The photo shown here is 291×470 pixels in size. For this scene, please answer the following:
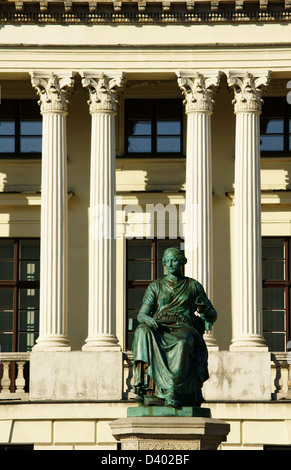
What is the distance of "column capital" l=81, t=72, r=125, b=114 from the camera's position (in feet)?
134

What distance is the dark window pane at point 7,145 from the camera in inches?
1713

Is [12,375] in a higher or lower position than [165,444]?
higher

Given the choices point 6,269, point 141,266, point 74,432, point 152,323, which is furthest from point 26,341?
point 152,323

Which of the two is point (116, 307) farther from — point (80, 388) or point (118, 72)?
point (118, 72)

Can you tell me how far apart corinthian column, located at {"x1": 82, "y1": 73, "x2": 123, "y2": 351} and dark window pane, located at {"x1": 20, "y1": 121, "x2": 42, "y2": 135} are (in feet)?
9.77

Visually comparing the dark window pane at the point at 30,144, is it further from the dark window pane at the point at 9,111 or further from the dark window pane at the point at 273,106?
the dark window pane at the point at 273,106

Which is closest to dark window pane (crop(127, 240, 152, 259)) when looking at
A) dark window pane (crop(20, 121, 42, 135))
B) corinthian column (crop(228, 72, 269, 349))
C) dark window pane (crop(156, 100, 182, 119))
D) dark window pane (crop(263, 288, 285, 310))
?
corinthian column (crop(228, 72, 269, 349))

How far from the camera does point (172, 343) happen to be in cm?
2623

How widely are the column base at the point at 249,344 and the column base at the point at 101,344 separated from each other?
9.58 ft

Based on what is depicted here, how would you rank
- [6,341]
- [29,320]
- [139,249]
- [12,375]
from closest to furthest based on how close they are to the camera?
[12,375], [6,341], [29,320], [139,249]

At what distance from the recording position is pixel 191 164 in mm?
40531

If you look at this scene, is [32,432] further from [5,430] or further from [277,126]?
[277,126]

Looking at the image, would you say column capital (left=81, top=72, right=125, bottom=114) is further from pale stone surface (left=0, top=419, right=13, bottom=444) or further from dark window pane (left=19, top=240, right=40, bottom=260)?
pale stone surface (left=0, top=419, right=13, bottom=444)

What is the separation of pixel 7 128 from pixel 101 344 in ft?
24.1
